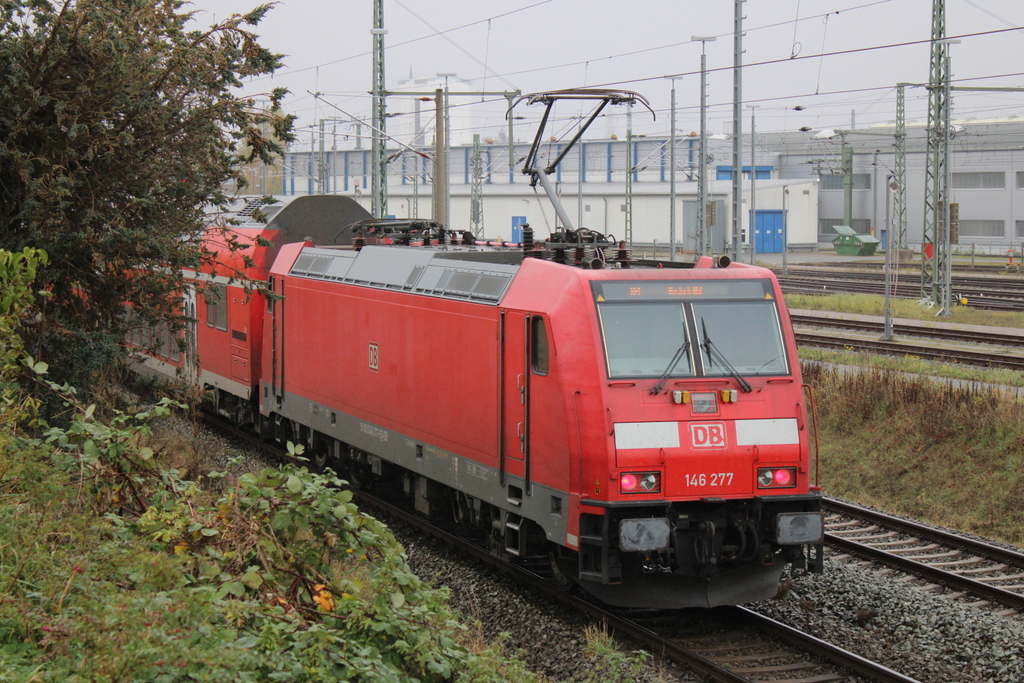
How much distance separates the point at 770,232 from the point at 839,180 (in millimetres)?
8920

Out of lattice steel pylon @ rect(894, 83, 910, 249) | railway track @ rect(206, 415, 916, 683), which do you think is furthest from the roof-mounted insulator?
lattice steel pylon @ rect(894, 83, 910, 249)

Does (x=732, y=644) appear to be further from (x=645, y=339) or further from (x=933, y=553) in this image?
(x=933, y=553)

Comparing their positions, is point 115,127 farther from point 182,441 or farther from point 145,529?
point 145,529

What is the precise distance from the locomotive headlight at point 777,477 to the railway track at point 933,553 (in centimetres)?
249

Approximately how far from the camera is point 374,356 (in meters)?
12.6

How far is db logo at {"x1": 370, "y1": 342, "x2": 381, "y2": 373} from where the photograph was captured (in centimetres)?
1249

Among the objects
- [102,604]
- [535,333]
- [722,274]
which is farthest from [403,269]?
[102,604]

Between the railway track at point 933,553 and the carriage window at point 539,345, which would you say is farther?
the railway track at point 933,553

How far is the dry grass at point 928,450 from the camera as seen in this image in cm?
1345

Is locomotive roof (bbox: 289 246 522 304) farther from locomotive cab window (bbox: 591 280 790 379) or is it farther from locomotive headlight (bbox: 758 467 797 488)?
locomotive headlight (bbox: 758 467 797 488)

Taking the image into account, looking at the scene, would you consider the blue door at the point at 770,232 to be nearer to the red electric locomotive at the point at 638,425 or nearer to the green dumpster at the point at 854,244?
the green dumpster at the point at 854,244

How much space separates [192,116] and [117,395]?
3.60 m

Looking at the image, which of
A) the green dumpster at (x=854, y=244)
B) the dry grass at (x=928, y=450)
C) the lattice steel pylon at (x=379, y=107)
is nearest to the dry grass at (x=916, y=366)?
the dry grass at (x=928, y=450)

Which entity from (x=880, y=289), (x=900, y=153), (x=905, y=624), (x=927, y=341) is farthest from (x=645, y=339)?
(x=900, y=153)
